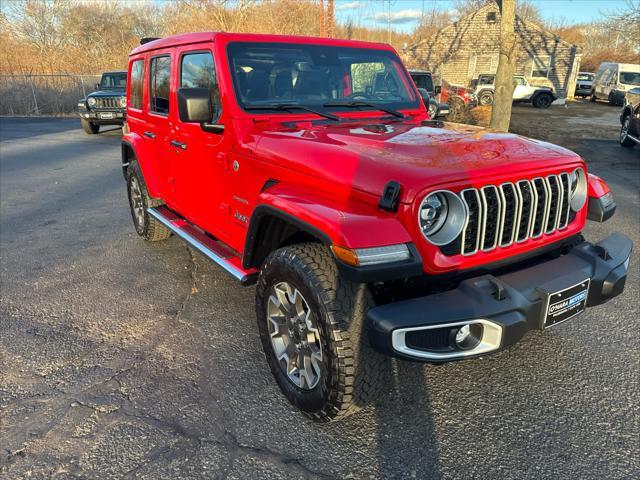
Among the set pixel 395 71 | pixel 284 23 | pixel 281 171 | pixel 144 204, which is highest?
pixel 284 23

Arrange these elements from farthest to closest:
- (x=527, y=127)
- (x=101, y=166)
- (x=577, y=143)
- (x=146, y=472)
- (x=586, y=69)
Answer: (x=586, y=69)
(x=527, y=127)
(x=577, y=143)
(x=101, y=166)
(x=146, y=472)

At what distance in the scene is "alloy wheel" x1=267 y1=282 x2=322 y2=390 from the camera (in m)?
2.45

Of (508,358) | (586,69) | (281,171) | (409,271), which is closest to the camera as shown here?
(409,271)

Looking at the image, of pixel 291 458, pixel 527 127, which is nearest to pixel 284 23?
pixel 527 127

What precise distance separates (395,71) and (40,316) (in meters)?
3.51

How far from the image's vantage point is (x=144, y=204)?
500cm

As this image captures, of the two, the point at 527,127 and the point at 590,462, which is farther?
the point at 527,127

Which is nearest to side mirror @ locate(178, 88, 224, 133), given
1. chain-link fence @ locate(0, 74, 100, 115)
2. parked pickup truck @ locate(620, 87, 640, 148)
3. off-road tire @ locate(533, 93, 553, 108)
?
parked pickup truck @ locate(620, 87, 640, 148)

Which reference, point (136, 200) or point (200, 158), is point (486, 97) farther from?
point (200, 158)

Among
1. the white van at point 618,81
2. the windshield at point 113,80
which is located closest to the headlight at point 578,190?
the windshield at point 113,80

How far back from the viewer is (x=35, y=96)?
23062mm

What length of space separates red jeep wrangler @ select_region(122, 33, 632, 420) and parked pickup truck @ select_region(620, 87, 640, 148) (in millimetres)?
9216

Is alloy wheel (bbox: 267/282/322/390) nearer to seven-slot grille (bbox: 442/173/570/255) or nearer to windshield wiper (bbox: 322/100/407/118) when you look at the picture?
seven-slot grille (bbox: 442/173/570/255)

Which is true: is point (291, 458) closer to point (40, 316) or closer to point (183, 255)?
point (40, 316)
